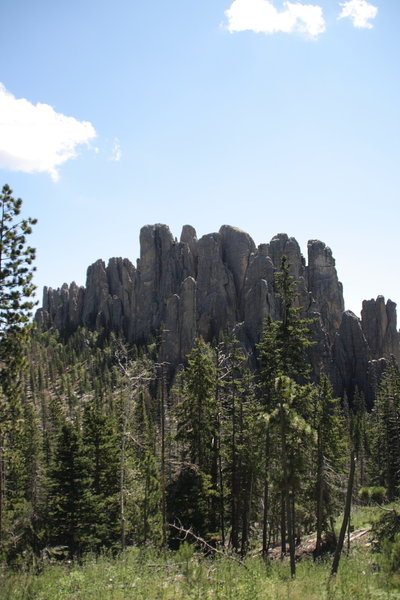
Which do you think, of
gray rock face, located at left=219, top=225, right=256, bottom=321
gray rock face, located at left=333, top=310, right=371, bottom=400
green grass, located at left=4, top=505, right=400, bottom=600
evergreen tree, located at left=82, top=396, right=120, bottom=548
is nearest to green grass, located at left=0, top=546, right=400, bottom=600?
green grass, located at left=4, top=505, right=400, bottom=600

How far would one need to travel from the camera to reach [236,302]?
114 metres

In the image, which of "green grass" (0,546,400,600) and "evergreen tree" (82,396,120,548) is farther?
"evergreen tree" (82,396,120,548)

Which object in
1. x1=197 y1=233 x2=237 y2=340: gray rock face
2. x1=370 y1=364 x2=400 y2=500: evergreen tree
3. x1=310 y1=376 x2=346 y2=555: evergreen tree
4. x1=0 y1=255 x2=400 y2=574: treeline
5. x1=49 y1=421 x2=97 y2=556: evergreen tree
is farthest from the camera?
x1=197 y1=233 x2=237 y2=340: gray rock face

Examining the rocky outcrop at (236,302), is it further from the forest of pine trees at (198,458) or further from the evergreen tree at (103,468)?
the forest of pine trees at (198,458)

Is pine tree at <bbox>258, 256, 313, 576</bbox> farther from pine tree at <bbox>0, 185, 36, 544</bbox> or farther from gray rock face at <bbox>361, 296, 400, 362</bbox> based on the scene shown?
gray rock face at <bbox>361, 296, 400, 362</bbox>

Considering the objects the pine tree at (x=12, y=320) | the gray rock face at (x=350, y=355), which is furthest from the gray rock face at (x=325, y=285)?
the pine tree at (x=12, y=320)

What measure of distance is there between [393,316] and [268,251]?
35.8m

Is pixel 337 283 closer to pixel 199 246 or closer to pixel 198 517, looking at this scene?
pixel 199 246

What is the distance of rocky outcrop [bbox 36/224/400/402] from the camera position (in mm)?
101062

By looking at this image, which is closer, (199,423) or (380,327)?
(199,423)

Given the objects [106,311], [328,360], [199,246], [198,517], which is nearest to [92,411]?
[198,517]

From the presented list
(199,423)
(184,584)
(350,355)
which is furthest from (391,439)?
(350,355)

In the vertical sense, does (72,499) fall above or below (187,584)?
below

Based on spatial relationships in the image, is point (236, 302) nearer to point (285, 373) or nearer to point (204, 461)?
point (204, 461)
